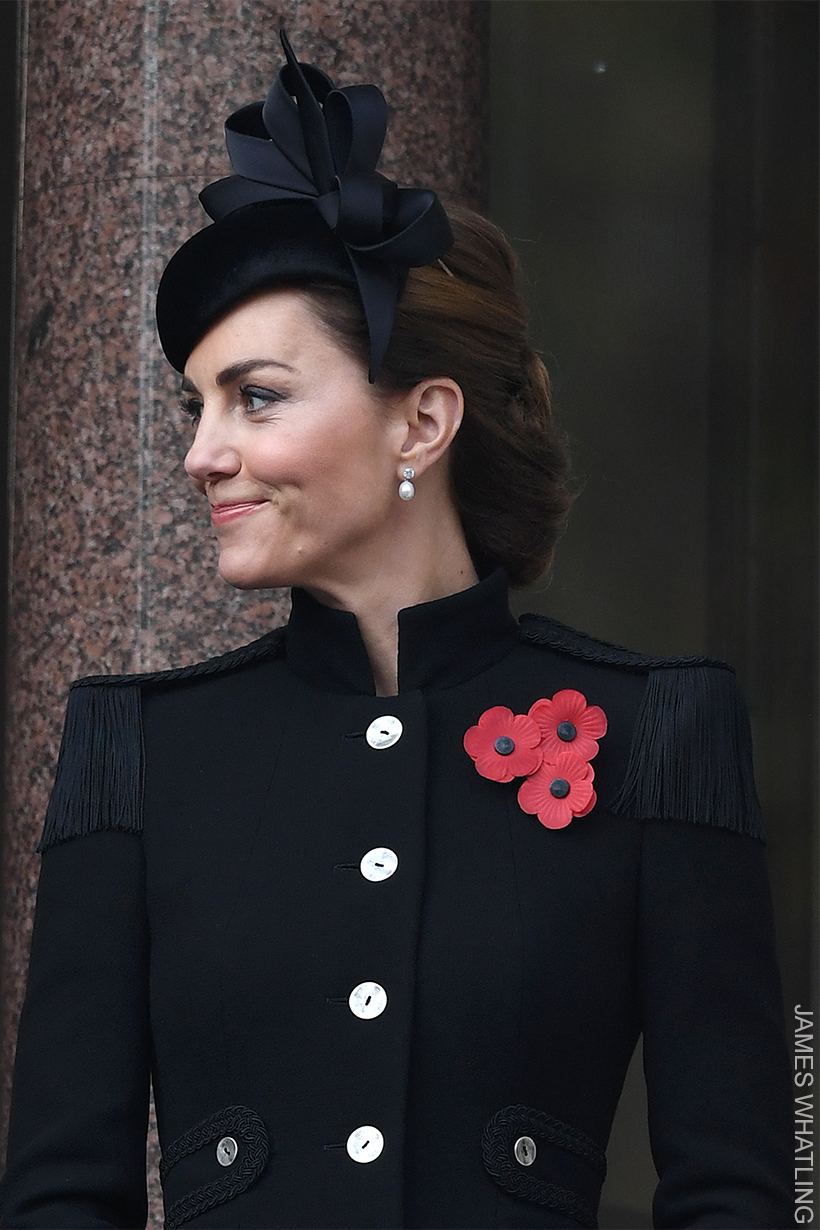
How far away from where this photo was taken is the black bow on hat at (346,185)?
7.95 feet

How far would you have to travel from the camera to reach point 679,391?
15.8 ft

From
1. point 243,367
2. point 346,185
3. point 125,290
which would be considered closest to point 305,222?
point 346,185

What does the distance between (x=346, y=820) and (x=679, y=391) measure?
2.63 meters

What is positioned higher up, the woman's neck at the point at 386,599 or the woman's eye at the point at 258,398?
the woman's eye at the point at 258,398

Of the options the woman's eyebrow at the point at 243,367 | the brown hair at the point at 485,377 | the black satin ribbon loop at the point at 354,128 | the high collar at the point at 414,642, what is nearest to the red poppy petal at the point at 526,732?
the high collar at the point at 414,642

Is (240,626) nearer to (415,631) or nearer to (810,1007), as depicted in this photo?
(415,631)

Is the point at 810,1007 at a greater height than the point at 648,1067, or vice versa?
the point at 648,1067

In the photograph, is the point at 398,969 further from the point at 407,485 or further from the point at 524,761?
the point at 407,485

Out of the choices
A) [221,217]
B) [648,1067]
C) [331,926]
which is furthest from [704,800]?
[221,217]

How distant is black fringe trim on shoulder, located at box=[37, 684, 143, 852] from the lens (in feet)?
8.20

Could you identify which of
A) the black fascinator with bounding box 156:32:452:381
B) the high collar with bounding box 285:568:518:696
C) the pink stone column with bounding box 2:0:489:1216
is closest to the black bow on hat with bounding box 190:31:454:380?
the black fascinator with bounding box 156:32:452:381

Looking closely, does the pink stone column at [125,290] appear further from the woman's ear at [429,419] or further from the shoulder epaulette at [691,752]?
the shoulder epaulette at [691,752]

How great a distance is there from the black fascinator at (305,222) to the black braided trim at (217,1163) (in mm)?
980

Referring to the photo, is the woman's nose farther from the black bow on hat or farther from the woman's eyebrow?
the black bow on hat
